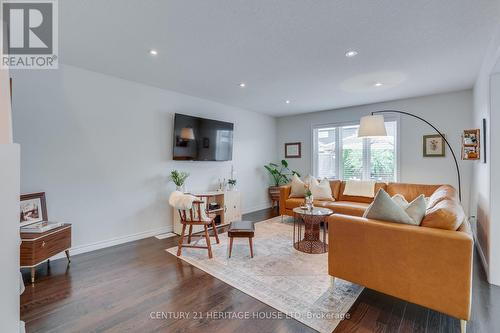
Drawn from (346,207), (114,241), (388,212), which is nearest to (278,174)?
(346,207)

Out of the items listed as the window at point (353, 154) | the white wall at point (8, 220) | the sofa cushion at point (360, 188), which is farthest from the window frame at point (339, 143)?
the white wall at point (8, 220)

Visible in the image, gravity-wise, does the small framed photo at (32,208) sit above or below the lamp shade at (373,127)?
below

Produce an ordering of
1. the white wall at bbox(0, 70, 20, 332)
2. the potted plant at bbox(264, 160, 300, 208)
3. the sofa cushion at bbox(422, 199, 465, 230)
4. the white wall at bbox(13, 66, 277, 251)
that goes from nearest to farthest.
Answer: the white wall at bbox(0, 70, 20, 332)
the sofa cushion at bbox(422, 199, 465, 230)
the white wall at bbox(13, 66, 277, 251)
the potted plant at bbox(264, 160, 300, 208)

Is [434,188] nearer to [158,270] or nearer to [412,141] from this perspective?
[412,141]

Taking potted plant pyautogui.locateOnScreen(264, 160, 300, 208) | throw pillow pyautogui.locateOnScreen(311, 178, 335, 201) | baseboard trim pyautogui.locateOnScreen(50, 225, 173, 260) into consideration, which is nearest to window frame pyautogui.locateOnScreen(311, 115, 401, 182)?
potted plant pyautogui.locateOnScreen(264, 160, 300, 208)

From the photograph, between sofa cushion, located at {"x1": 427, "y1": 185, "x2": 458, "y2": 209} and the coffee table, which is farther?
the coffee table

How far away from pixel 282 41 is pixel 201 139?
101 inches

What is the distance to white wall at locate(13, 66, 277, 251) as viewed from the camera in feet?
9.38

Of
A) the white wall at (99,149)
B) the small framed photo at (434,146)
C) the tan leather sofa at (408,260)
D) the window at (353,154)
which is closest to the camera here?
the tan leather sofa at (408,260)

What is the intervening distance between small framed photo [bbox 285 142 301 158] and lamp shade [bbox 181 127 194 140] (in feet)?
9.94

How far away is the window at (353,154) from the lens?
4880mm

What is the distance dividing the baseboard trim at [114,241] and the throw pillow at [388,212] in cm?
336

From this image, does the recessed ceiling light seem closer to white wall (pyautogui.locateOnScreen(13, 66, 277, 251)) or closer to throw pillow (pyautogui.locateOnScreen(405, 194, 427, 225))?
throw pillow (pyautogui.locateOnScreen(405, 194, 427, 225))

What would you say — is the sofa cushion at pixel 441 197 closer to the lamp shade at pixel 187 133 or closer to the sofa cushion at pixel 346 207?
the sofa cushion at pixel 346 207
